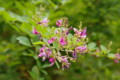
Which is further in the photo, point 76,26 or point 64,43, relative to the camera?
point 76,26

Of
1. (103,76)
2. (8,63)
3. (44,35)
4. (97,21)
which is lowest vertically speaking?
(103,76)

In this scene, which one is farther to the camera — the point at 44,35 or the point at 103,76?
the point at 103,76

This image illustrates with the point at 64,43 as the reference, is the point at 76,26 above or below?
above

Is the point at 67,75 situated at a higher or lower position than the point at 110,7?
lower

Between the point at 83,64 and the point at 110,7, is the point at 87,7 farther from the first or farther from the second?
the point at 83,64

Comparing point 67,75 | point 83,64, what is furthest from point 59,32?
point 67,75

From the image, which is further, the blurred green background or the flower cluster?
the blurred green background

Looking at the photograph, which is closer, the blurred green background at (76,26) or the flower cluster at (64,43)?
the flower cluster at (64,43)

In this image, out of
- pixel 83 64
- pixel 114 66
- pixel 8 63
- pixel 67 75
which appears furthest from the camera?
pixel 114 66
